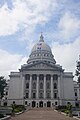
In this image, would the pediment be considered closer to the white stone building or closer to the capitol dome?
the white stone building

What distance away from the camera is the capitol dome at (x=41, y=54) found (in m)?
95.9

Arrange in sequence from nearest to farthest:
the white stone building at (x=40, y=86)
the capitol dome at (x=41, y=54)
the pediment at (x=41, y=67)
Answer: the white stone building at (x=40, y=86) < the pediment at (x=41, y=67) < the capitol dome at (x=41, y=54)

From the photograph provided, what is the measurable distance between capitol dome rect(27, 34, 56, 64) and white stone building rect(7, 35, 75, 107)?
44.0 feet

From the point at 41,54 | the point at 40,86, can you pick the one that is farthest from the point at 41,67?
the point at 41,54

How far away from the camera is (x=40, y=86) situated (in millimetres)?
81000

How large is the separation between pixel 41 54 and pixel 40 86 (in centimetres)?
2087

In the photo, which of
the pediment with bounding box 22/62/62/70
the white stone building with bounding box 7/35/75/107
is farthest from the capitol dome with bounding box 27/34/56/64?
the white stone building with bounding box 7/35/75/107

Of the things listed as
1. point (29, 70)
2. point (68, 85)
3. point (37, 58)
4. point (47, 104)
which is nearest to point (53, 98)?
point (47, 104)

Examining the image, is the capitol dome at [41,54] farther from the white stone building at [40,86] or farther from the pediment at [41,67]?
the white stone building at [40,86]

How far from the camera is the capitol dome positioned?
315 ft

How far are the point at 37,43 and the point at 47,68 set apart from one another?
26441 millimetres

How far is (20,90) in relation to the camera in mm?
80250

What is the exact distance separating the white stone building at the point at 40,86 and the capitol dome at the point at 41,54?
13411 mm

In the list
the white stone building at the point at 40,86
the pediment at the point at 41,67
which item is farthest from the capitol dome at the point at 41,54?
the white stone building at the point at 40,86
